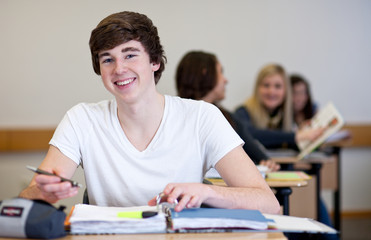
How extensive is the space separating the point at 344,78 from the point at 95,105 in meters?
3.69

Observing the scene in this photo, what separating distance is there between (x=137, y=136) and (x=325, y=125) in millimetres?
2071

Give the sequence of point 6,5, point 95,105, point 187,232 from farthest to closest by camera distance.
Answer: point 6,5, point 95,105, point 187,232

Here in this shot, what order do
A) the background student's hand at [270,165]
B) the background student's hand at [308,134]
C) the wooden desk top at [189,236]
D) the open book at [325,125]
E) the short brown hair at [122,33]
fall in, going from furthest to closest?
the background student's hand at [308,134] < the open book at [325,125] < the background student's hand at [270,165] < the short brown hair at [122,33] < the wooden desk top at [189,236]

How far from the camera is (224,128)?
5.40ft

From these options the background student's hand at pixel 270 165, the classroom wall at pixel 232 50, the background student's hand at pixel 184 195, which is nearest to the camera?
the background student's hand at pixel 184 195

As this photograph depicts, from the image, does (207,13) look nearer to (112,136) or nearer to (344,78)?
(344,78)

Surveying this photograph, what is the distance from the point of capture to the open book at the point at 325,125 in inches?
128

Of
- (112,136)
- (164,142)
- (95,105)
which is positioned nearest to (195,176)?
(164,142)

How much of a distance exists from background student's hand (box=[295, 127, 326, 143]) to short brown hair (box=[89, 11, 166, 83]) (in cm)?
204

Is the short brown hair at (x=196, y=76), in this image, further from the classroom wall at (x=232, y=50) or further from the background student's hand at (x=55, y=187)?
the background student's hand at (x=55, y=187)

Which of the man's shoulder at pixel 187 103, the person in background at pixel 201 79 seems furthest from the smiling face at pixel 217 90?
the man's shoulder at pixel 187 103

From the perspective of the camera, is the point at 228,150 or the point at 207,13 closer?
the point at 228,150

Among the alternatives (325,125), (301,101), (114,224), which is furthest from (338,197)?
(114,224)

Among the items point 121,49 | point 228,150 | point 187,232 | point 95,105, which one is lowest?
point 187,232
